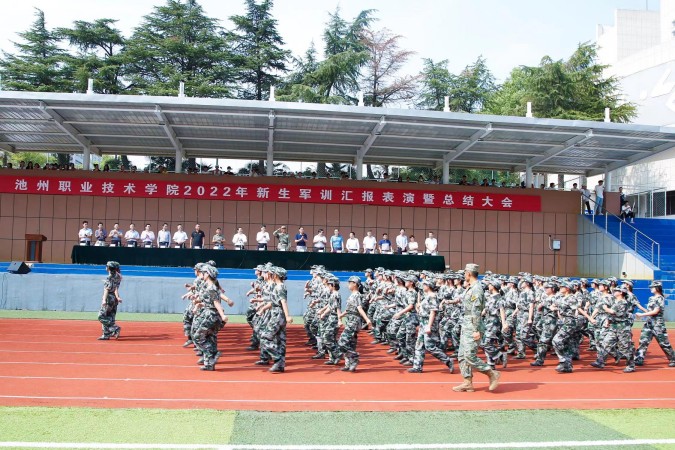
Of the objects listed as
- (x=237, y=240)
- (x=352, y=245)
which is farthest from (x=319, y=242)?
(x=237, y=240)

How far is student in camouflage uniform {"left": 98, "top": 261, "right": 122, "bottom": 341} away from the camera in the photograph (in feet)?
40.9

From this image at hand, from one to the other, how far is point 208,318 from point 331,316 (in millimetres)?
2051

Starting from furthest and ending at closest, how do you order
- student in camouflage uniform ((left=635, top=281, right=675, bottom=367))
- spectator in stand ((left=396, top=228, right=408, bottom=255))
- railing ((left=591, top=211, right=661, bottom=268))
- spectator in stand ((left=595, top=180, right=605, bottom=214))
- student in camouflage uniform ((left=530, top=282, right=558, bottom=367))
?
spectator in stand ((left=595, top=180, right=605, bottom=214)) < spectator in stand ((left=396, top=228, right=408, bottom=255)) < railing ((left=591, top=211, right=661, bottom=268)) < student in camouflage uniform ((left=635, top=281, right=675, bottom=367)) < student in camouflage uniform ((left=530, top=282, right=558, bottom=367))

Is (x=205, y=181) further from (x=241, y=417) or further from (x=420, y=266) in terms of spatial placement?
(x=241, y=417)

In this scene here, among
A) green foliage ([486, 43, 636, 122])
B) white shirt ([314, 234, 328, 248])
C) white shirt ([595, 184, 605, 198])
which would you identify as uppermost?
green foliage ([486, 43, 636, 122])

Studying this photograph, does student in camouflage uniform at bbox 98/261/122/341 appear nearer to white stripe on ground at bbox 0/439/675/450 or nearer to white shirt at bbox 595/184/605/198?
white stripe on ground at bbox 0/439/675/450

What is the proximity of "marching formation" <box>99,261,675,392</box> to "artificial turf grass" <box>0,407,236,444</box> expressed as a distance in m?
2.68

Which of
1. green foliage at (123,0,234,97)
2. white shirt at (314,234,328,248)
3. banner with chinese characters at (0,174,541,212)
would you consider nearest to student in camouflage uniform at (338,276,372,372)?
white shirt at (314,234,328,248)

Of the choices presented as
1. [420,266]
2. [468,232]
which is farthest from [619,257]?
[420,266]

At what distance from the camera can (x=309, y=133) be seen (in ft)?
76.7

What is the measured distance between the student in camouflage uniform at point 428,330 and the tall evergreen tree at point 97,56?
31928 mm

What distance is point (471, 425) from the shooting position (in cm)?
677

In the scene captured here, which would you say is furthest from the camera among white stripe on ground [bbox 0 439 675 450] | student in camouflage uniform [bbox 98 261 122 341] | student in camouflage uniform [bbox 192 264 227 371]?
student in camouflage uniform [bbox 98 261 122 341]

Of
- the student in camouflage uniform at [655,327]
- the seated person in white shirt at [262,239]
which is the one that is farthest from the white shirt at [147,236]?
the student in camouflage uniform at [655,327]
